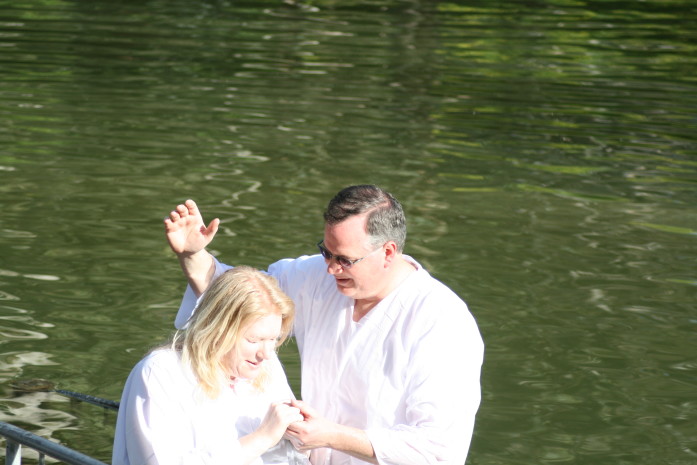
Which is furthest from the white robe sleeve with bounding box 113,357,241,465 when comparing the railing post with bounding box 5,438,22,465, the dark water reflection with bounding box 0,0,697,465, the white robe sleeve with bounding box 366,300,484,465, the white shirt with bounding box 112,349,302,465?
the dark water reflection with bounding box 0,0,697,465

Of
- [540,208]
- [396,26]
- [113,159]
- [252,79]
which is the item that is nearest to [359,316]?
[540,208]

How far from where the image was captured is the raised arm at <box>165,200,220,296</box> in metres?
4.48

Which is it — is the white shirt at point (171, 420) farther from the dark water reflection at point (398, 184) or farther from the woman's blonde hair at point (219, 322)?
the dark water reflection at point (398, 184)

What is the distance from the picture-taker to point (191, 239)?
178 inches

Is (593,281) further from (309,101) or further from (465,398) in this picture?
(309,101)

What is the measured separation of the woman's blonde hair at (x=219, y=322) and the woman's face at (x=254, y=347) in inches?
0.7

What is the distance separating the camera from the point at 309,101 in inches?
613

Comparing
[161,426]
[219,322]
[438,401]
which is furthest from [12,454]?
[438,401]

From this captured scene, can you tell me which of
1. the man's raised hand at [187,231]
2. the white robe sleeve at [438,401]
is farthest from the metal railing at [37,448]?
the white robe sleeve at [438,401]

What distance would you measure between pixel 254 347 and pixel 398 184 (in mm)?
7878

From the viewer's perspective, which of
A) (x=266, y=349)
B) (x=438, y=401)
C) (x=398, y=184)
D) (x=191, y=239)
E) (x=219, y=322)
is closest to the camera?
(x=219, y=322)

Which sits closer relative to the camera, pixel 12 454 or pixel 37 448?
pixel 37 448

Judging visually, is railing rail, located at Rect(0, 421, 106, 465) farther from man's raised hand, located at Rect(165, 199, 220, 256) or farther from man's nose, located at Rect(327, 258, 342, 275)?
man's nose, located at Rect(327, 258, 342, 275)

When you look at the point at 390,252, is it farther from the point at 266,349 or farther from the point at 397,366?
the point at 266,349
